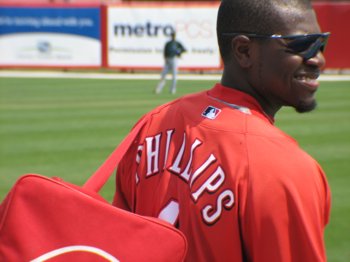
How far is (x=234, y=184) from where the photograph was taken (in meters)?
1.97

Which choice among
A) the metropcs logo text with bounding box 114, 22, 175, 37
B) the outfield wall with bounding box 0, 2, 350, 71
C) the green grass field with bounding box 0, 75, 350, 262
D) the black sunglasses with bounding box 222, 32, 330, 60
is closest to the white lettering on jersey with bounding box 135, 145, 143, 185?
the black sunglasses with bounding box 222, 32, 330, 60

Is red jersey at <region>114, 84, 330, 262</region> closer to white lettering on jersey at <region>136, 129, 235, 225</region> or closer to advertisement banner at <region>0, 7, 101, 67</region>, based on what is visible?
white lettering on jersey at <region>136, 129, 235, 225</region>

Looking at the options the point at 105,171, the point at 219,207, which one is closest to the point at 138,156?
the point at 105,171

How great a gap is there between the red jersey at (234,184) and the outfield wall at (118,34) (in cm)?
2991

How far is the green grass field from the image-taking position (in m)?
8.54

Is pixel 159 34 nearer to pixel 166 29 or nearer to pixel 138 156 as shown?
pixel 166 29

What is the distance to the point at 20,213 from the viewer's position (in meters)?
1.97

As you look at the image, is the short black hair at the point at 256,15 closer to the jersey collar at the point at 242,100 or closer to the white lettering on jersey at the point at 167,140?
the jersey collar at the point at 242,100

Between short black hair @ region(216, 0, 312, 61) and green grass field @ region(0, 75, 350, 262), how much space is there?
4108 millimetres

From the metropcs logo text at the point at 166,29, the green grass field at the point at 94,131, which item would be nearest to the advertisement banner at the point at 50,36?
the metropcs logo text at the point at 166,29

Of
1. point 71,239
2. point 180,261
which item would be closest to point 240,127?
point 180,261

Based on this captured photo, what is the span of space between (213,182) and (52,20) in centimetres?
3201

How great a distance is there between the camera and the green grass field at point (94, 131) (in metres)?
8.54

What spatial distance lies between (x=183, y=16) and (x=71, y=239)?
30914mm
